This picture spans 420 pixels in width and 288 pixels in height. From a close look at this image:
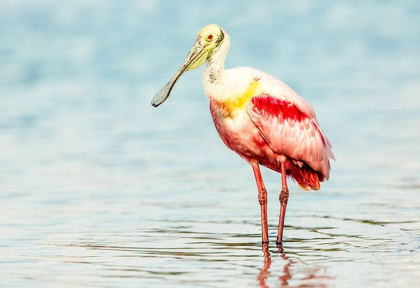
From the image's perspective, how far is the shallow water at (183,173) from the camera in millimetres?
8453

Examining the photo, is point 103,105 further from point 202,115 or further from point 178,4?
point 178,4

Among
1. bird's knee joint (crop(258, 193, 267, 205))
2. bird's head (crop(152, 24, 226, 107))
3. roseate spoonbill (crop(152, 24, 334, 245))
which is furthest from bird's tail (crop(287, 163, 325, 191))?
bird's head (crop(152, 24, 226, 107))

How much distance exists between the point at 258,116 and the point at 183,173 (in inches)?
156

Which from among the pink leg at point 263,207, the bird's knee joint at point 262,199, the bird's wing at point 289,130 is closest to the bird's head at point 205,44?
the bird's wing at point 289,130

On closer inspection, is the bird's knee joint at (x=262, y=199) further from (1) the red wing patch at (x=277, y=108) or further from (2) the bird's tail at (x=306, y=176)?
(1) the red wing patch at (x=277, y=108)

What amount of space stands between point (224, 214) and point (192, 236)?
1199 millimetres

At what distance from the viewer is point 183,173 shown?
13.6 metres

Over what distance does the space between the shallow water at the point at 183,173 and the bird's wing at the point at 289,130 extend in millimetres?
706

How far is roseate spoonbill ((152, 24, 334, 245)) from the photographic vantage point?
9.73 meters

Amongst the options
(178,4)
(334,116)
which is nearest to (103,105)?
(334,116)

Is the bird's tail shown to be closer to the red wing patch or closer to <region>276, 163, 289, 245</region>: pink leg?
<region>276, 163, 289, 245</region>: pink leg

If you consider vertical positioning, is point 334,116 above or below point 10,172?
above

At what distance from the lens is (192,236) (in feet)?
32.3

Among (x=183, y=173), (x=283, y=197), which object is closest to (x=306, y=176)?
(x=283, y=197)
